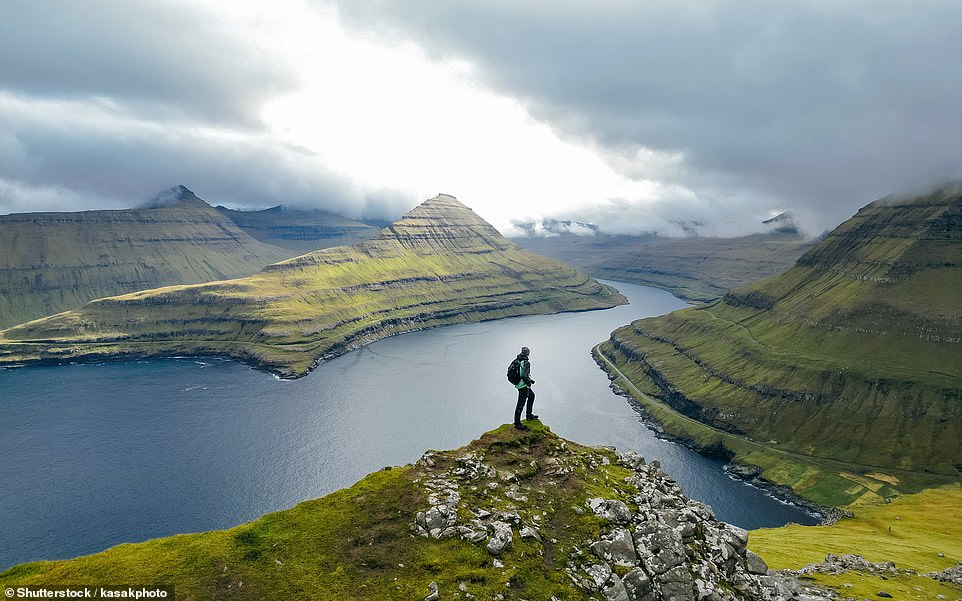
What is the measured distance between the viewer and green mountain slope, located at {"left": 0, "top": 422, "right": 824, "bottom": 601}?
36.3 m

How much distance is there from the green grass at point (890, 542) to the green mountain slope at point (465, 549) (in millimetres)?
30256

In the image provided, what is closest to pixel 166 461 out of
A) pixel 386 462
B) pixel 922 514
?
pixel 386 462

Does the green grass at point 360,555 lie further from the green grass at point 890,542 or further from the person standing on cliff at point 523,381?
the green grass at point 890,542

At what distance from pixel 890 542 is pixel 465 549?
110 meters

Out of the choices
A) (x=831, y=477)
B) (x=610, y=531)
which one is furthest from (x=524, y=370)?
(x=831, y=477)

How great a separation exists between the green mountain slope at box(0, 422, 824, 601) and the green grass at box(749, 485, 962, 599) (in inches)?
1191

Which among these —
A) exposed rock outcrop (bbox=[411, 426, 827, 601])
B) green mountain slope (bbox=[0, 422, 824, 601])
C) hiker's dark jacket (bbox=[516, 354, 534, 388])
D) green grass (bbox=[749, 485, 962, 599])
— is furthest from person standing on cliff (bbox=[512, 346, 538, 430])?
green grass (bbox=[749, 485, 962, 599])

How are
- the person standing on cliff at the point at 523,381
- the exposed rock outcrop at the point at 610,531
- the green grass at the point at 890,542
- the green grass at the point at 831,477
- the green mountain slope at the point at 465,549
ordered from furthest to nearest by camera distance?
the green grass at the point at 831,477, the green grass at the point at 890,542, the person standing on cliff at the point at 523,381, the exposed rock outcrop at the point at 610,531, the green mountain slope at the point at 465,549

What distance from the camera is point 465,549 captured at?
39469 mm

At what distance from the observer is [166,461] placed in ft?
589

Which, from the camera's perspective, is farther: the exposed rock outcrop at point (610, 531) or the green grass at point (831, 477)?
the green grass at point (831, 477)

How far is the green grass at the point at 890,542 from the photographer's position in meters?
65.9

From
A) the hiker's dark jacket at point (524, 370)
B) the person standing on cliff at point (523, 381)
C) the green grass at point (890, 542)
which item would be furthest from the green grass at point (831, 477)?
the hiker's dark jacket at point (524, 370)

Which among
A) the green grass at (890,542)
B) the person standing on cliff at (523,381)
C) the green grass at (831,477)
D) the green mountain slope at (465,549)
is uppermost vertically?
the person standing on cliff at (523,381)
